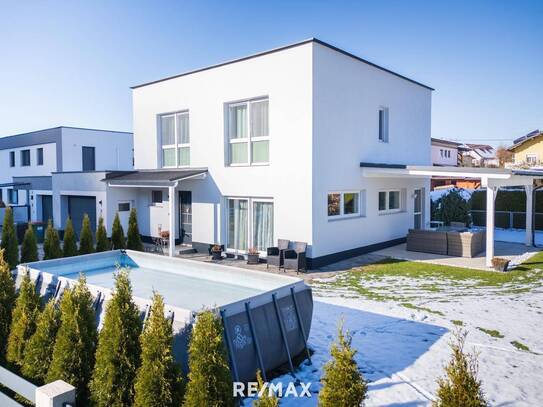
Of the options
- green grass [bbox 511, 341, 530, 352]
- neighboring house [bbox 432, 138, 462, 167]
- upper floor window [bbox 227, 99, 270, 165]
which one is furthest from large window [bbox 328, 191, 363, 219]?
neighboring house [bbox 432, 138, 462, 167]

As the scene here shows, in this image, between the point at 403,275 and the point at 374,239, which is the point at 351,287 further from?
the point at 374,239

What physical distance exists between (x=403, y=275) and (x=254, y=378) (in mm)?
7745

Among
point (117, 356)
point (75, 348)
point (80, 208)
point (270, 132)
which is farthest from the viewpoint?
point (80, 208)

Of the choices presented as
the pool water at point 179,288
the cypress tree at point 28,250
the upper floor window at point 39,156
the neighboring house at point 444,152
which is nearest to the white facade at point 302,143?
the cypress tree at point 28,250

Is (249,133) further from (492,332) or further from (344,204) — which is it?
(492,332)

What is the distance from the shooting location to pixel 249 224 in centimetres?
1467

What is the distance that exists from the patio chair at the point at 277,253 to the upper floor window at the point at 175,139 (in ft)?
19.0

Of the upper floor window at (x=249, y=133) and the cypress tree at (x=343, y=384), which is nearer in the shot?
the cypress tree at (x=343, y=384)

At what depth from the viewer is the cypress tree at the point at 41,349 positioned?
5.44 metres

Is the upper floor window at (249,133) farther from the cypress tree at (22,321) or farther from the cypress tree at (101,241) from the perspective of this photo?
the cypress tree at (22,321)

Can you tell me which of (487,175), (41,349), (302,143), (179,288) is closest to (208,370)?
(41,349)

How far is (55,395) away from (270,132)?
1067cm

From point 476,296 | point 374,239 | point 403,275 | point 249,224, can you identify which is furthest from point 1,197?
point 476,296

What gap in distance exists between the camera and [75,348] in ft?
16.7
